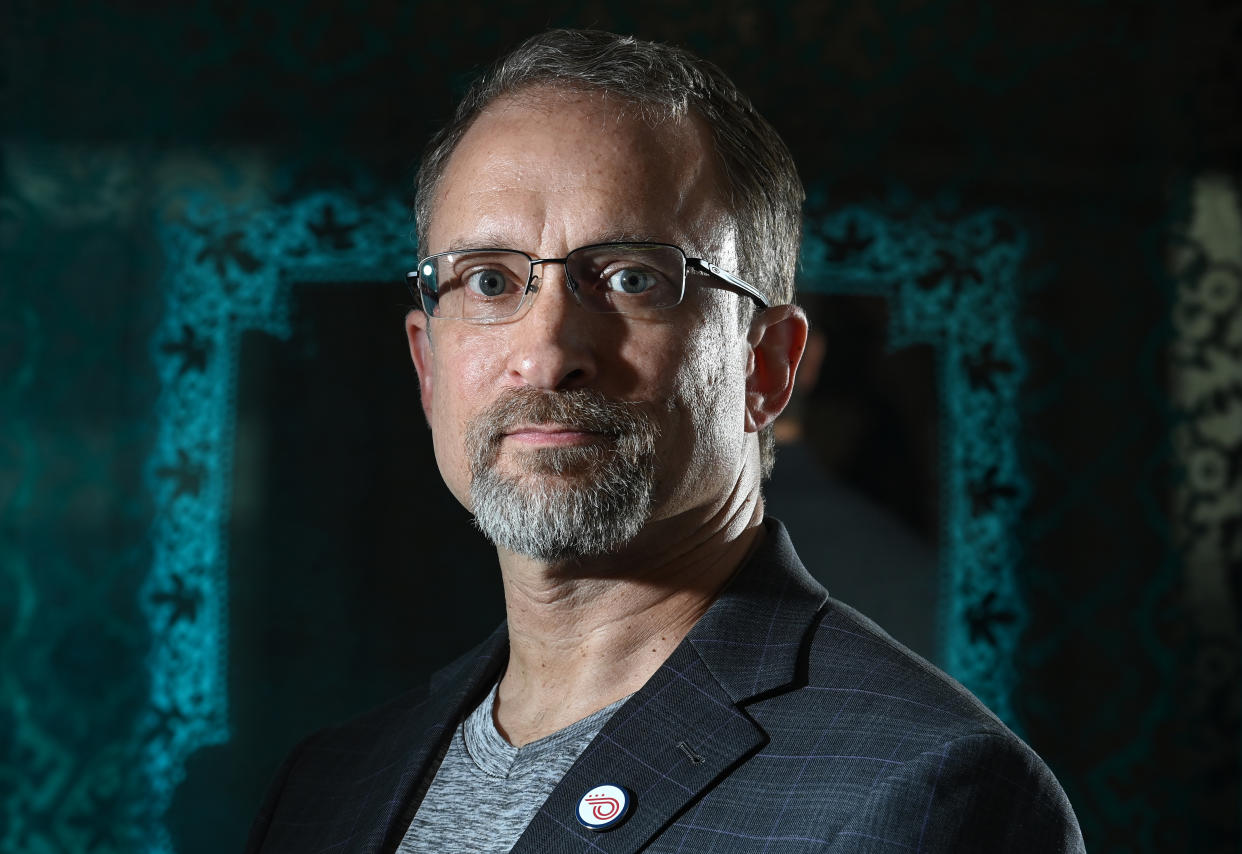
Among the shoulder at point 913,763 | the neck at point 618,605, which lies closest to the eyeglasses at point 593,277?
the neck at point 618,605

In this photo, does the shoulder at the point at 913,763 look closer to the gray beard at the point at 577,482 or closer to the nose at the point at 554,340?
the gray beard at the point at 577,482

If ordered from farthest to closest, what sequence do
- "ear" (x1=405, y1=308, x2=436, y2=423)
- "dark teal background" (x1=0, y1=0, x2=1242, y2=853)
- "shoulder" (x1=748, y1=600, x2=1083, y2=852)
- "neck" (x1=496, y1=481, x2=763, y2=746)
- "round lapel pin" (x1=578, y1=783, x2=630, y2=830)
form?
"dark teal background" (x1=0, y1=0, x2=1242, y2=853)
"ear" (x1=405, y1=308, x2=436, y2=423)
"neck" (x1=496, y1=481, x2=763, y2=746)
"round lapel pin" (x1=578, y1=783, x2=630, y2=830)
"shoulder" (x1=748, y1=600, x2=1083, y2=852)

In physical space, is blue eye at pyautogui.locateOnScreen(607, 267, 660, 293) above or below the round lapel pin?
above

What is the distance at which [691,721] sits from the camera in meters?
1.32

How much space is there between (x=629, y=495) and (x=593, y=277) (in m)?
0.24

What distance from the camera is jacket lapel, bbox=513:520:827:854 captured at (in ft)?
4.13

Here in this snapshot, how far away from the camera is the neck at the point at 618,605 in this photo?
1.49 meters

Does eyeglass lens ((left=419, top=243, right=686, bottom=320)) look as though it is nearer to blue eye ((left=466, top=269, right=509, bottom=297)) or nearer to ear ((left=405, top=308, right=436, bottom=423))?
blue eye ((left=466, top=269, right=509, bottom=297))

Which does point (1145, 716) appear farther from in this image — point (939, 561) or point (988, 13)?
point (988, 13)

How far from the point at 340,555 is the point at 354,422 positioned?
0.30 m

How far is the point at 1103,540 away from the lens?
112 inches

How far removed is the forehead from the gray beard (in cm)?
19

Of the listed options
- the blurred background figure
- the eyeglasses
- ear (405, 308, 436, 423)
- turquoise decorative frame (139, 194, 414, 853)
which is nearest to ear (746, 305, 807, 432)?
the eyeglasses

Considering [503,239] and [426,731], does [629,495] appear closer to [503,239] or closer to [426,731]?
[503,239]
